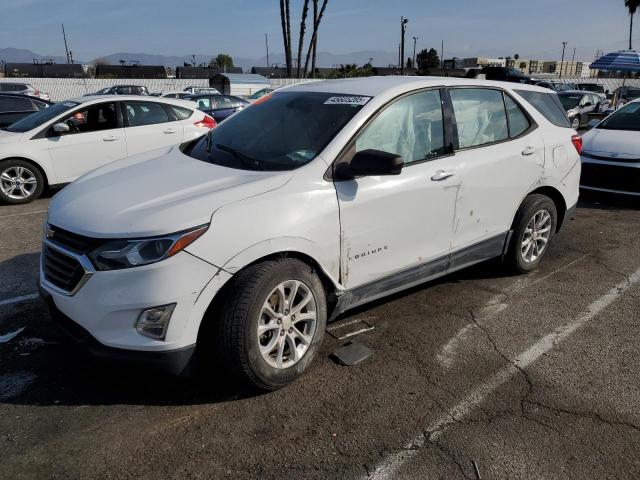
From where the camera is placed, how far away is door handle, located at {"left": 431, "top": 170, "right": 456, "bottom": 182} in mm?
3703

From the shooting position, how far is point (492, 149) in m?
4.18

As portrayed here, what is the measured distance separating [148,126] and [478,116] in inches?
229

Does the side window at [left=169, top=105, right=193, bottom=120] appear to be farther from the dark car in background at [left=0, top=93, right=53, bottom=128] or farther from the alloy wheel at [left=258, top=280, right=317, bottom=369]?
the alloy wheel at [left=258, top=280, right=317, bottom=369]

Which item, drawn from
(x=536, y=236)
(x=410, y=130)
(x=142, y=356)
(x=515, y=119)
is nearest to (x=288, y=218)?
(x=142, y=356)

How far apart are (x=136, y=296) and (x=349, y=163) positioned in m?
1.45

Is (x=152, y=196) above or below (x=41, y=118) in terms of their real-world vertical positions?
below

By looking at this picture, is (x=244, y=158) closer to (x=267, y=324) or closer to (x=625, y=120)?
Result: (x=267, y=324)

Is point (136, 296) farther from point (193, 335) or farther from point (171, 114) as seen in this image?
point (171, 114)

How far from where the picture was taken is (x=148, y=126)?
27.6 ft

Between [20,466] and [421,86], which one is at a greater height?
[421,86]

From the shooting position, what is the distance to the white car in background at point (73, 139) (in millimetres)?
7547

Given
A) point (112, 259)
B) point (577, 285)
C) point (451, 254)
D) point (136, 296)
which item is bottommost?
point (577, 285)

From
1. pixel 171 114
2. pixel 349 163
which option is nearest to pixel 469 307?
pixel 349 163

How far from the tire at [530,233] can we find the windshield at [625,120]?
417 centimetres
